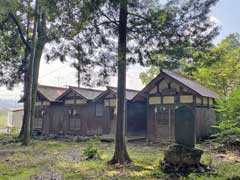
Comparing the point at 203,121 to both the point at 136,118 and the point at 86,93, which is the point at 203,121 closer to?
the point at 136,118

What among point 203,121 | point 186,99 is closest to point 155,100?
point 186,99

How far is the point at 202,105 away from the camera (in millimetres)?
16578

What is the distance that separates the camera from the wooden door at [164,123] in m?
16.5

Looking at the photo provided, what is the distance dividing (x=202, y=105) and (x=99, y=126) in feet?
28.8

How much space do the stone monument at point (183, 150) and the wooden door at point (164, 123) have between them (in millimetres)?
8291

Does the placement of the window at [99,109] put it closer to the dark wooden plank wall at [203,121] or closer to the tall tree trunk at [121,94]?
the dark wooden plank wall at [203,121]

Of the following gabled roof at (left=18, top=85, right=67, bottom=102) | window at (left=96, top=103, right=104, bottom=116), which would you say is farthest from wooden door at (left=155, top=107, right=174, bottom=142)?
gabled roof at (left=18, top=85, right=67, bottom=102)

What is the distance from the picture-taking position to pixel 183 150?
769cm

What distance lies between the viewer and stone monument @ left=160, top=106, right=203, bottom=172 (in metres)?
7.56

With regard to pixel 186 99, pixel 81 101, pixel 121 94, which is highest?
pixel 81 101

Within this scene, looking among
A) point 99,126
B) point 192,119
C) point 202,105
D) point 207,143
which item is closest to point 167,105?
point 202,105

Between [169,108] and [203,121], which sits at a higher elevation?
[169,108]

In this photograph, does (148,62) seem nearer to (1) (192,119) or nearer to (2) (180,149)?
(1) (192,119)

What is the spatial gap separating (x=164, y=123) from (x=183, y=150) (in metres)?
9.14
